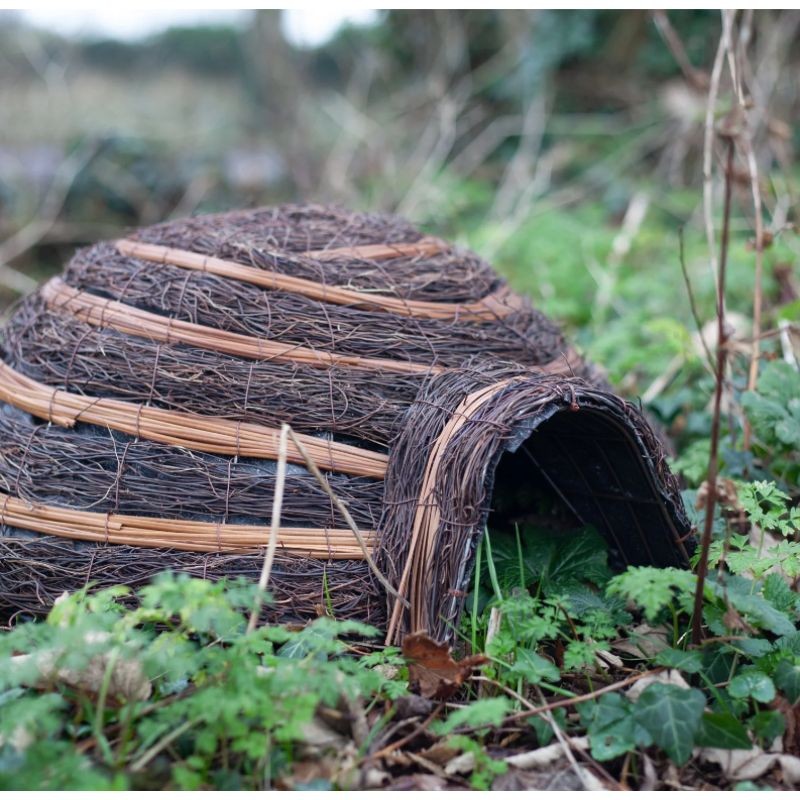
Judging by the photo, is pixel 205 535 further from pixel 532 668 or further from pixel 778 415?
pixel 778 415

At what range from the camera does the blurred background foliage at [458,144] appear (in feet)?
24.4

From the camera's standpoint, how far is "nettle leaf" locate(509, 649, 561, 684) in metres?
2.28

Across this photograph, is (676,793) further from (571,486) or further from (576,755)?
(571,486)

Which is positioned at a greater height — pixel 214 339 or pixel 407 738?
pixel 214 339

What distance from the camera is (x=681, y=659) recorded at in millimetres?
2283

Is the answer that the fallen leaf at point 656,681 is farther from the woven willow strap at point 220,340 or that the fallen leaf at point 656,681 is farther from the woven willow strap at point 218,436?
the woven willow strap at point 220,340

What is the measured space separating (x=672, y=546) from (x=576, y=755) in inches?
35.0

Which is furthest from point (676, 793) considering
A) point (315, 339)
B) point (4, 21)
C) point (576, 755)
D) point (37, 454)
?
point (4, 21)

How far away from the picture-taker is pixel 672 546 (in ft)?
9.22

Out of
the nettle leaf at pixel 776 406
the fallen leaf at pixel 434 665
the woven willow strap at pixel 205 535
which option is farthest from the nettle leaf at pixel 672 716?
the nettle leaf at pixel 776 406

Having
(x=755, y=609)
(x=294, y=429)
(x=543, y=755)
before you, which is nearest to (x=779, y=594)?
(x=755, y=609)

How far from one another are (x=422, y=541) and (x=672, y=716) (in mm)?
838

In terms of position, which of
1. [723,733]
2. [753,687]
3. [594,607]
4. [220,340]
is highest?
[220,340]

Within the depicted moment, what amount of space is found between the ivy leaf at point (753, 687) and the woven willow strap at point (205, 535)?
1130mm
